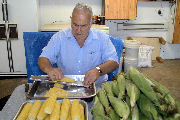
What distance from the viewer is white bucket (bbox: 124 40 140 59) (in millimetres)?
4305

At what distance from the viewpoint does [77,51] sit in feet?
7.08

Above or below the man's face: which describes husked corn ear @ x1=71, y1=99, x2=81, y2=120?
below

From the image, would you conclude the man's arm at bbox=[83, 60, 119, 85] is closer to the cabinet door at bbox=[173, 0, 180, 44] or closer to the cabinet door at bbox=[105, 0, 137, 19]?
the cabinet door at bbox=[105, 0, 137, 19]

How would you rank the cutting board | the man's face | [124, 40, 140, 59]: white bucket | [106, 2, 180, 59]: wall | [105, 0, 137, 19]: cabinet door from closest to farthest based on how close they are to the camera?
the man's face → [105, 0, 137, 19]: cabinet door → [124, 40, 140, 59]: white bucket → [106, 2, 180, 59]: wall → the cutting board

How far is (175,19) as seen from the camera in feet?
15.6

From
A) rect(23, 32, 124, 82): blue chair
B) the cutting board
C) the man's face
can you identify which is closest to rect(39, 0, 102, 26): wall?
the cutting board

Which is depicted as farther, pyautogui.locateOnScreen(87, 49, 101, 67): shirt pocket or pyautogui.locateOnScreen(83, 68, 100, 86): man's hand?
pyautogui.locateOnScreen(87, 49, 101, 67): shirt pocket

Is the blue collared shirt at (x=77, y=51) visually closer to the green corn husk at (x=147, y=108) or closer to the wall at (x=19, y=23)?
the green corn husk at (x=147, y=108)

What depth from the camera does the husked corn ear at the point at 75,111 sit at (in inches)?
39.3

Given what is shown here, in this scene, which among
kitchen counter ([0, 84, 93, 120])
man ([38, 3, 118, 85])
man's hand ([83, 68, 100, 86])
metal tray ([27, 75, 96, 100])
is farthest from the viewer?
man ([38, 3, 118, 85])

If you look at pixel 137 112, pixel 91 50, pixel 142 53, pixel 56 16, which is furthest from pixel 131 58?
pixel 137 112

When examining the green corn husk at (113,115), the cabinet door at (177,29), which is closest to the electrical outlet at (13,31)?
the green corn husk at (113,115)

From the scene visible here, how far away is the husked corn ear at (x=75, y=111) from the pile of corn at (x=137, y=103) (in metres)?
0.10

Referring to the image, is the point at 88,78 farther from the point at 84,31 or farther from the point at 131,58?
the point at 131,58
